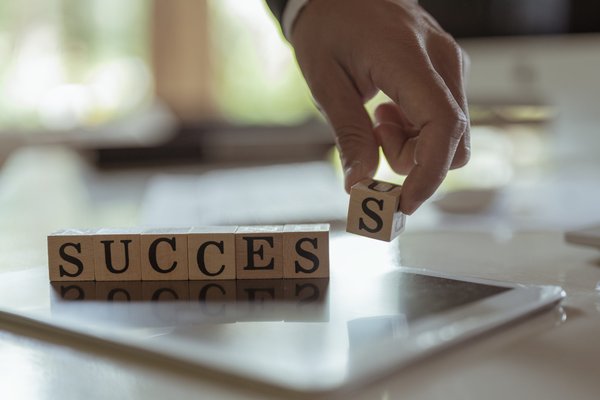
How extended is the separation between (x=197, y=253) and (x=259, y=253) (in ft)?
0.19

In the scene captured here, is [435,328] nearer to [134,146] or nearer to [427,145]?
[427,145]

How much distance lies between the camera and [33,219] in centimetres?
139

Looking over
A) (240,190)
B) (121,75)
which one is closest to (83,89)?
(121,75)

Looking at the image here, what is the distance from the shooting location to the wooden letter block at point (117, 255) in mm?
732

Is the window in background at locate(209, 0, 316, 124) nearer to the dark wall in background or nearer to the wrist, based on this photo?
the dark wall in background

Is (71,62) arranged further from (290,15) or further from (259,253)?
(259,253)

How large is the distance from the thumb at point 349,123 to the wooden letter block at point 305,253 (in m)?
0.10

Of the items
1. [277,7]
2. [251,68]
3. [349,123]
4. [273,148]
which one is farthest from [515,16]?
[251,68]

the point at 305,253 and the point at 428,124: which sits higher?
the point at 428,124

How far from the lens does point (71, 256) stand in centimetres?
74

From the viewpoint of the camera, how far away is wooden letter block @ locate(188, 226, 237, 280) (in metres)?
0.72

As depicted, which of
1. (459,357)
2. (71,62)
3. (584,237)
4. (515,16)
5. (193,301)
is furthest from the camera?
(71,62)

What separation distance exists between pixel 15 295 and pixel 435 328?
0.38m

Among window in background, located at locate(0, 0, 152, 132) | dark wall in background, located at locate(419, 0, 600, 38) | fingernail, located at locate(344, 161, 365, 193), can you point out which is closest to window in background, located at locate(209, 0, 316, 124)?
window in background, located at locate(0, 0, 152, 132)
